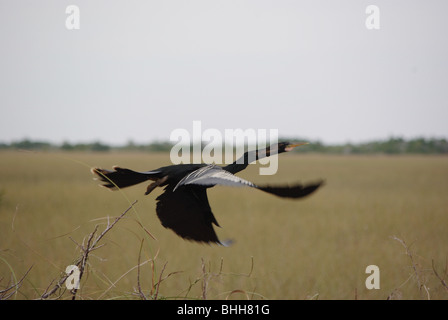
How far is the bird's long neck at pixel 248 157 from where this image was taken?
1089mm

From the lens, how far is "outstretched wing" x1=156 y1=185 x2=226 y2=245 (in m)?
1.15

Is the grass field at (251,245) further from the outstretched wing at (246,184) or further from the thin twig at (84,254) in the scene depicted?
the outstretched wing at (246,184)

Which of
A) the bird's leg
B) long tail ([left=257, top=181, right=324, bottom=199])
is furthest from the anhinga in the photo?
long tail ([left=257, top=181, right=324, bottom=199])

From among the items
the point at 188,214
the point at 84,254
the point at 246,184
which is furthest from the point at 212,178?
the point at 84,254

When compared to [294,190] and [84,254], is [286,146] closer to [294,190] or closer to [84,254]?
[294,190]

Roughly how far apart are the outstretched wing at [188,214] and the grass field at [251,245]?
5cm

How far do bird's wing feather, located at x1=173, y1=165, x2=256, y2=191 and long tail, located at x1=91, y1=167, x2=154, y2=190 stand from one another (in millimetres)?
144

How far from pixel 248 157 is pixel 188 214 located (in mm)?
241

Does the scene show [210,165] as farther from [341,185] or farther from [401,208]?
[341,185]

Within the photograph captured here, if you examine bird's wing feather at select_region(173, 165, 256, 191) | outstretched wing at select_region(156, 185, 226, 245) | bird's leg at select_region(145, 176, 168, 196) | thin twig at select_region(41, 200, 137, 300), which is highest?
bird's wing feather at select_region(173, 165, 256, 191)

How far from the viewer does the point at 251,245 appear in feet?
37.0

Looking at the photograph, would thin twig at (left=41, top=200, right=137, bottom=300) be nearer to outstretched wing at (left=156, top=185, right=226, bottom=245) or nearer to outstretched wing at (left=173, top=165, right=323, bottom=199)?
outstretched wing at (left=156, top=185, right=226, bottom=245)

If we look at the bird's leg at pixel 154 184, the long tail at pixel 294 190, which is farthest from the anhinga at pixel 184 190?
the long tail at pixel 294 190
